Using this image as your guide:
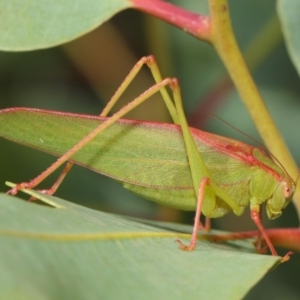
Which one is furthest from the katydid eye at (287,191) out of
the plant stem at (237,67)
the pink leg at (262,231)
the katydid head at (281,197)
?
the plant stem at (237,67)

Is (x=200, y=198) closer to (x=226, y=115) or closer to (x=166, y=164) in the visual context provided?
(x=166, y=164)

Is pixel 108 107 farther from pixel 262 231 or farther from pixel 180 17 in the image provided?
pixel 262 231

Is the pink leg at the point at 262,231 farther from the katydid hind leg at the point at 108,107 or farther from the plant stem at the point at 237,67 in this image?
the katydid hind leg at the point at 108,107

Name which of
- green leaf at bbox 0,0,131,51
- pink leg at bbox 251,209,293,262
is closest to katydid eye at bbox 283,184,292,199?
pink leg at bbox 251,209,293,262

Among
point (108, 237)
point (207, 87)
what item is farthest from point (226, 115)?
point (108, 237)

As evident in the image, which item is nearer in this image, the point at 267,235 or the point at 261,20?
the point at 267,235

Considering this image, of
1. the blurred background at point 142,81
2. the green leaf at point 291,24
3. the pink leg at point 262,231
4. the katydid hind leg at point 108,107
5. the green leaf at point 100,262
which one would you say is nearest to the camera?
the green leaf at point 100,262

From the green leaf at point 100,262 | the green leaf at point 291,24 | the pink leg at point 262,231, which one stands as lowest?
the green leaf at point 100,262
